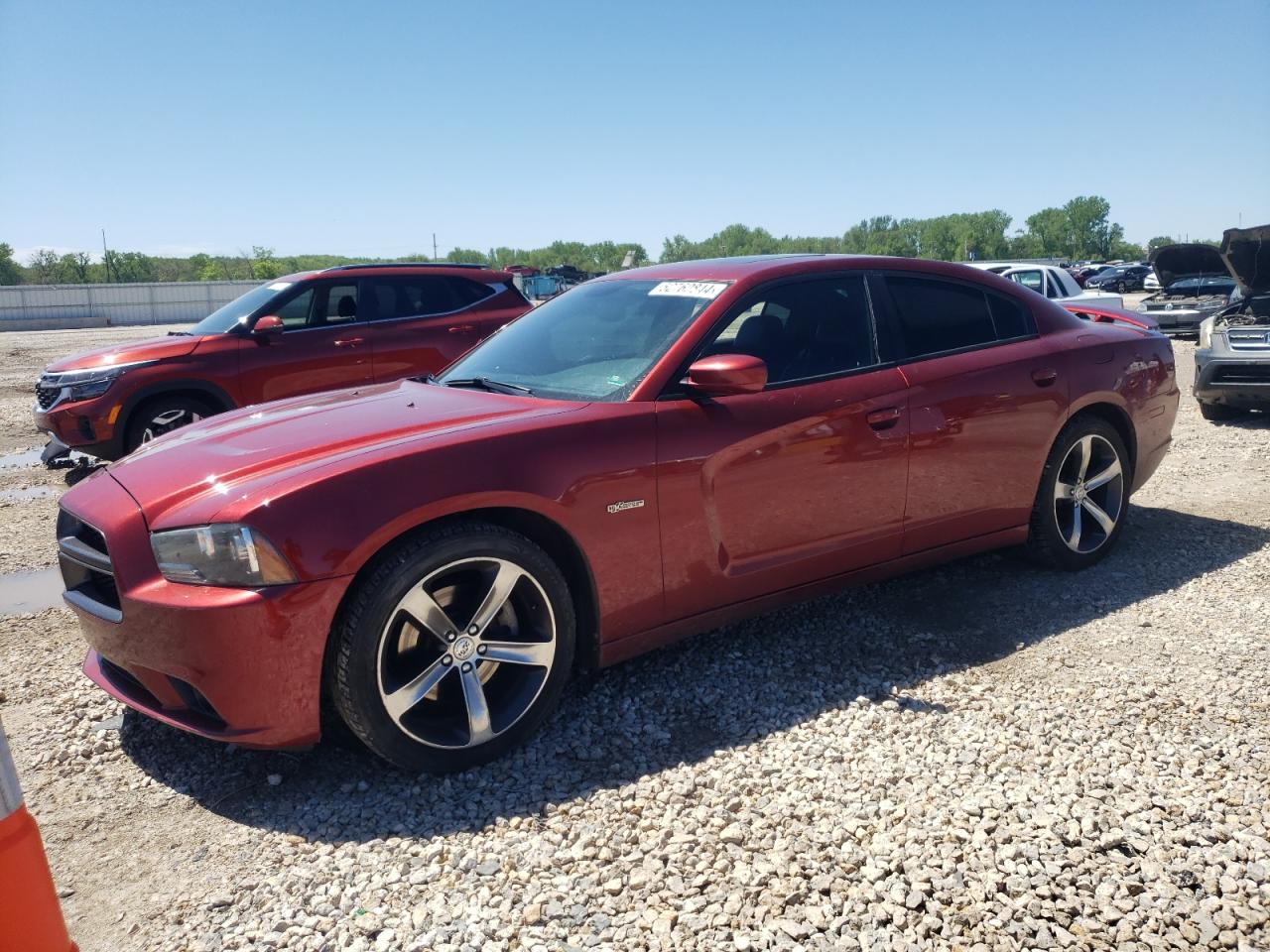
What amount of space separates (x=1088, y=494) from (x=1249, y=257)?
549 cm

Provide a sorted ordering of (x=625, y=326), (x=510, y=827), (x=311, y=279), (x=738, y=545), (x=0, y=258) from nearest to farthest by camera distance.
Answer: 1. (x=510, y=827)
2. (x=738, y=545)
3. (x=625, y=326)
4. (x=311, y=279)
5. (x=0, y=258)

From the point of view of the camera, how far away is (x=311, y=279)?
8477 mm

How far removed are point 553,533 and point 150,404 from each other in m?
5.93

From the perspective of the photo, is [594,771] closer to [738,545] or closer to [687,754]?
[687,754]

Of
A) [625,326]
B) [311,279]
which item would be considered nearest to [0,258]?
[311,279]

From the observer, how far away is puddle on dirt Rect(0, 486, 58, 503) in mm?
7430

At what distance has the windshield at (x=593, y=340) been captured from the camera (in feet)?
11.9

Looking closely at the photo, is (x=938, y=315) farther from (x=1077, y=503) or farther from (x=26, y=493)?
(x=26, y=493)

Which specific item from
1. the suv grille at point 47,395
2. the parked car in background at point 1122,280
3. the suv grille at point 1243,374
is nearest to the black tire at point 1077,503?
the suv grille at point 1243,374

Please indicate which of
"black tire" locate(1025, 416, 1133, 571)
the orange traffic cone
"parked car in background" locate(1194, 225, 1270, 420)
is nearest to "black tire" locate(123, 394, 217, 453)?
"black tire" locate(1025, 416, 1133, 571)

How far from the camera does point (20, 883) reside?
5.55 ft

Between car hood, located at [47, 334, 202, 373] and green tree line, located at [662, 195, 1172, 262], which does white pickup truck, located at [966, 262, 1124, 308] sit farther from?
green tree line, located at [662, 195, 1172, 262]

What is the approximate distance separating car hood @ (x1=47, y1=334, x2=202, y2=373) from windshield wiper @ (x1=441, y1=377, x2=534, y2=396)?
487 centimetres

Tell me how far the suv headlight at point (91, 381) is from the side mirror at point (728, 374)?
6.06 metres
